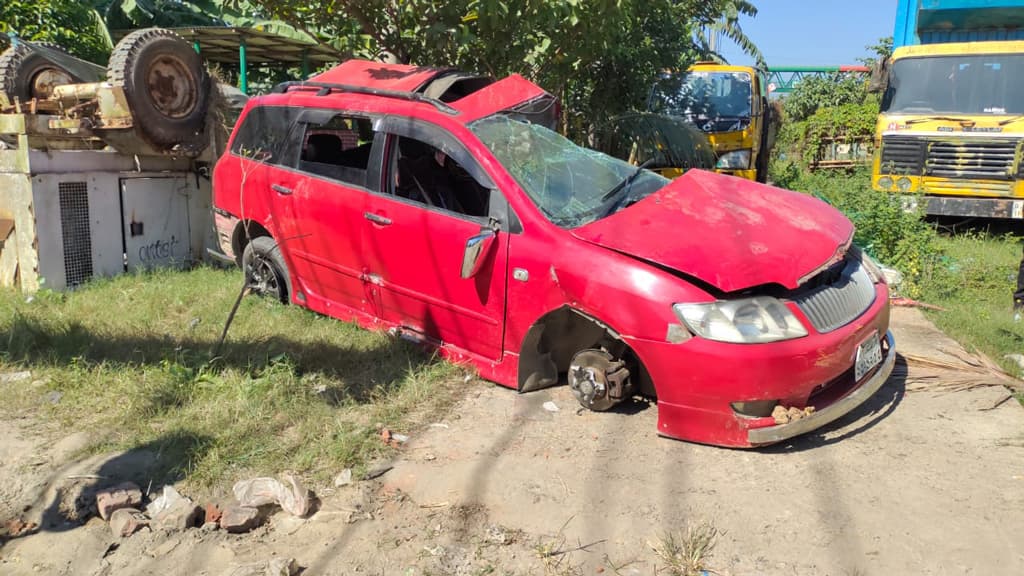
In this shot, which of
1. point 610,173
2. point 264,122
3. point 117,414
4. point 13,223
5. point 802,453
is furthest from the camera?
point 13,223

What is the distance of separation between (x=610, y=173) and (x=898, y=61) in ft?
22.6

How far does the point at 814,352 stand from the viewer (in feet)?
11.6

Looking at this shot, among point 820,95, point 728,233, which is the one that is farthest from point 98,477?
point 820,95

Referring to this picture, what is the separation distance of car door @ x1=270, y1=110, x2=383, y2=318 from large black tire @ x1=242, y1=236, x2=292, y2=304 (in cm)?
20

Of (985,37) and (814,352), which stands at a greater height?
(985,37)

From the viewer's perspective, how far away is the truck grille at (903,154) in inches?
366

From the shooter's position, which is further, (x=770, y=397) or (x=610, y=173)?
(x=610, y=173)

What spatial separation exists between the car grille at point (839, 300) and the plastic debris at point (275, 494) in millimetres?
2509

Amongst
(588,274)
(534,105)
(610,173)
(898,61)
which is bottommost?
(588,274)

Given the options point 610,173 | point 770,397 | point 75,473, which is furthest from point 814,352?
point 75,473

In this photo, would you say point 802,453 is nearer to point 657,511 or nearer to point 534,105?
point 657,511

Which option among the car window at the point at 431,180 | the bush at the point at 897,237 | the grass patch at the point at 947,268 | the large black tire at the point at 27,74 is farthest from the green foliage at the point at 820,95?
the large black tire at the point at 27,74

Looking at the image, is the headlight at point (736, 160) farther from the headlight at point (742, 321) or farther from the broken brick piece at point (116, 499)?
the broken brick piece at point (116, 499)

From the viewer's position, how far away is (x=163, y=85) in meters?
7.10
